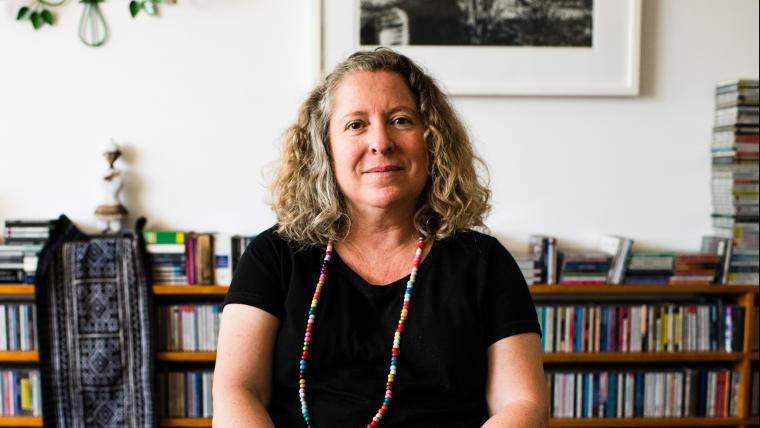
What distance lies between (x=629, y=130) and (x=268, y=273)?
1.83 metres

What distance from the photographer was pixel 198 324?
251cm

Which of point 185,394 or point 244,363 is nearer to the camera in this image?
point 244,363

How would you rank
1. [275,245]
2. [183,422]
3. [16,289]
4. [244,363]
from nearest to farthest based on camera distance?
[244,363]
[275,245]
[16,289]
[183,422]

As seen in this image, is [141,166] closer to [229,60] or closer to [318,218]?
[229,60]

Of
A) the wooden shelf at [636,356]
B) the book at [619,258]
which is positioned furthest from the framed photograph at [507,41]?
the wooden shelf at [636,356]

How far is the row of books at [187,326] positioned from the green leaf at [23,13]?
46.6 inches

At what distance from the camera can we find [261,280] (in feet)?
4.63

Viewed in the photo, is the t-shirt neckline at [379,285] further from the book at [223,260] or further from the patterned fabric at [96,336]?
the patterned fabric at [96,336]

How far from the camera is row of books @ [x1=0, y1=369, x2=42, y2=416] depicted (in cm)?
246

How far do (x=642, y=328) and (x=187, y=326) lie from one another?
1685mm

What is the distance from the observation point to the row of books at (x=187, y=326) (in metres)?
2.50

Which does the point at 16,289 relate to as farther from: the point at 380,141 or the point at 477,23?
the point at 477,23

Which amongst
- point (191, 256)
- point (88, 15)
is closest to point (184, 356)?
point (191, 256)

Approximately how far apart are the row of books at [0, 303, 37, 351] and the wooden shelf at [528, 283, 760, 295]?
5.90ft
